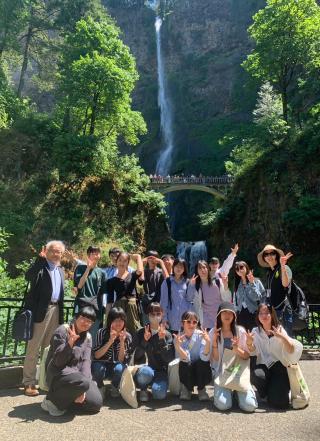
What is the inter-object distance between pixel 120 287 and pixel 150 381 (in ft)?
4.88

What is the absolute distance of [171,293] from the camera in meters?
6.39

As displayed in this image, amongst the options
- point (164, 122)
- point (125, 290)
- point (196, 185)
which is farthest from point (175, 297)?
point (164, 122)

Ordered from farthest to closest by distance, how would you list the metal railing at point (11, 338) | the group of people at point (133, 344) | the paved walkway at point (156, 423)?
the metal railing at point (11, 338), the group of people at point (133, 344), the paved walkway at point (156, 423)

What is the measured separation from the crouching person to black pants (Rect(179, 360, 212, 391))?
1.18 metres

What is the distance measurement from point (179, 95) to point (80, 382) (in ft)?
147

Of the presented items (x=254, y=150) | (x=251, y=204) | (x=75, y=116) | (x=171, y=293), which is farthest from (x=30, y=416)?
(x=75, y=116)

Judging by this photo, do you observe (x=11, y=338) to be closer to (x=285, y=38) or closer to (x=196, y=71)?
(x=285, y=38)

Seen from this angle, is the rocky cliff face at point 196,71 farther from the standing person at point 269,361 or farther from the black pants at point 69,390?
the black pants at point 69,390

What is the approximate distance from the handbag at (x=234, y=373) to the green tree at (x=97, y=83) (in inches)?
807

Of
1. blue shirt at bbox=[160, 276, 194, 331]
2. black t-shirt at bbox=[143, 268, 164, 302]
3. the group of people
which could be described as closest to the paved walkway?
the group of people

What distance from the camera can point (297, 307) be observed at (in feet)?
20.4

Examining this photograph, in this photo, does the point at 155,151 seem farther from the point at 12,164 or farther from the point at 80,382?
the point at 80,382

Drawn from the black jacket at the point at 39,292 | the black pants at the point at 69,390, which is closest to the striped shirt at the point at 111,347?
the black pants at the point at 69,390

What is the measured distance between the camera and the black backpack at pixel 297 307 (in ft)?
20.3
